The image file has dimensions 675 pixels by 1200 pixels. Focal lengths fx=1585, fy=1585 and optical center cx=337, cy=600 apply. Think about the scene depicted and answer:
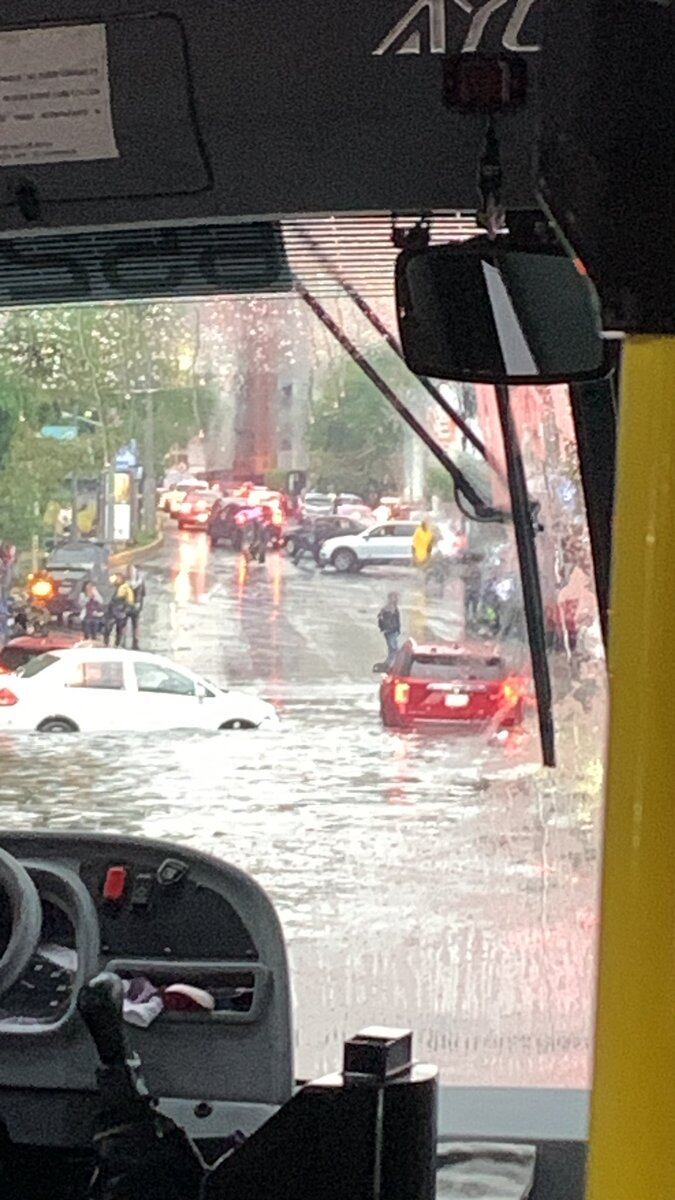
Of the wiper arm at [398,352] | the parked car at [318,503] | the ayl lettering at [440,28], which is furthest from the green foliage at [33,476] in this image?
the ayl lettering at [440,28]

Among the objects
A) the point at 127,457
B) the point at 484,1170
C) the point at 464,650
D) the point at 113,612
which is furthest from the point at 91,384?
the point at 484,1170

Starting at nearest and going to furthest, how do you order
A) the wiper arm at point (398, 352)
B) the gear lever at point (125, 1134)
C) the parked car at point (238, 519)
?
the gear lever at point (125, 1134), the wiper arm at point (398, 352), the parked car at point (238, 519)

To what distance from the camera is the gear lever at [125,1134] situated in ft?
6.77

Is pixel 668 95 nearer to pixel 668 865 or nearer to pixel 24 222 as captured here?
pixel 668 865

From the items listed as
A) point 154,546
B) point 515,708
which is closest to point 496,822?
point 515,708

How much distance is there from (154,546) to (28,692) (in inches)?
13.0

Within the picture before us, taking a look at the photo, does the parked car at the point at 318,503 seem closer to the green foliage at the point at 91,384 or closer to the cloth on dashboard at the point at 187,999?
the green foliage at the point at 91,384

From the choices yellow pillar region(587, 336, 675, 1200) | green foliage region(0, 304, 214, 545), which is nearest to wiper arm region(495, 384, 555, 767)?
green foliage region(0, 304, 214, 545)

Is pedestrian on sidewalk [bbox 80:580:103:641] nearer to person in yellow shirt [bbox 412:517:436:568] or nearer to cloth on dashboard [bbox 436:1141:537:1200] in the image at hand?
person in yellow shirt [bbox 412:517:436:568]

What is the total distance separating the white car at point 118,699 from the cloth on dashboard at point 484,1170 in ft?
2.40

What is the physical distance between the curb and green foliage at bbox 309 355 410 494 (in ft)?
0.89

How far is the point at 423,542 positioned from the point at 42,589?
61 cm

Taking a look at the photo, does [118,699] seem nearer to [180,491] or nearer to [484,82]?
[180,491]

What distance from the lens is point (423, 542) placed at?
240cm
